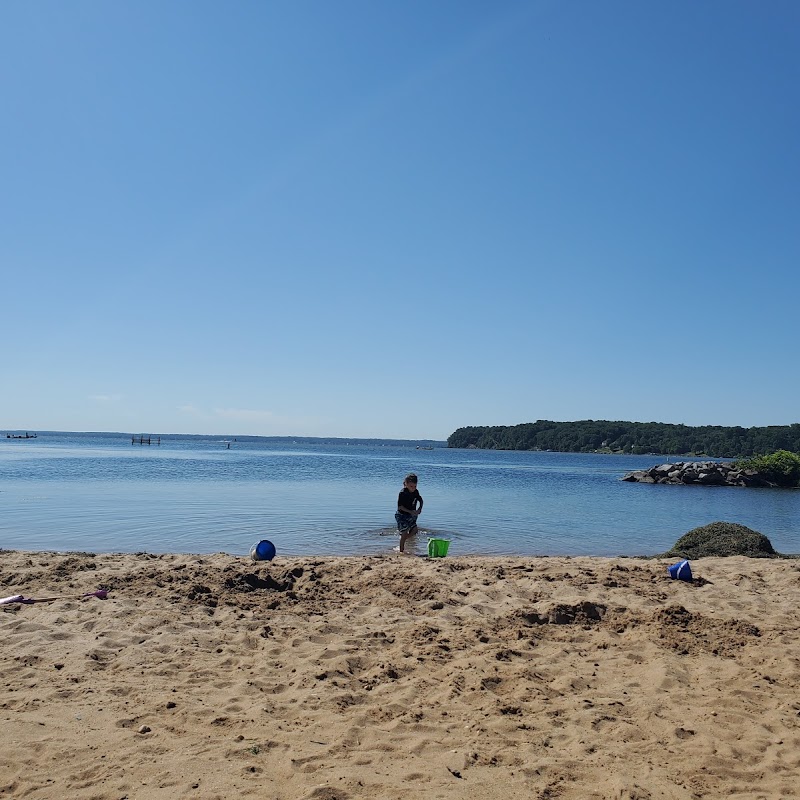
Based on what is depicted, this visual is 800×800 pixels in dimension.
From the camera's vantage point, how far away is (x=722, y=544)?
1340cm

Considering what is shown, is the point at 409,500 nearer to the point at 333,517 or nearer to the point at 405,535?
the point at 405,535

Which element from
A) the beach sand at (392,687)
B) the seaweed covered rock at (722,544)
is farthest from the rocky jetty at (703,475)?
the beach sand at (392,687)

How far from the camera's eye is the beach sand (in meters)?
4.28

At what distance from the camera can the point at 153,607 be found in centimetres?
781

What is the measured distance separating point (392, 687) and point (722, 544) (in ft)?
33.6

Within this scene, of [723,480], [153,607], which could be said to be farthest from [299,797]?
[723,480]

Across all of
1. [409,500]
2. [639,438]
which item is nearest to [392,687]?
[409,500]

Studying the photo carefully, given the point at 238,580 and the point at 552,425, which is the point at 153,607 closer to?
the point at 238,580

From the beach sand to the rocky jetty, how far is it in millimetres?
39101

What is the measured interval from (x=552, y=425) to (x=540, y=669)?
18640cm

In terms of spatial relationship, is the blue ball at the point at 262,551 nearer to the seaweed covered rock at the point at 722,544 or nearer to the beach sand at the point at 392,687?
the beach sand at the point at 392,687

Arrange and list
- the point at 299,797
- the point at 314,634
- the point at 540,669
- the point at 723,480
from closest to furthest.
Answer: the point at 299,797 < the point at 540,669 < the point at 314,634 < the point at 723,480

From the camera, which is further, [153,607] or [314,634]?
[153,607]

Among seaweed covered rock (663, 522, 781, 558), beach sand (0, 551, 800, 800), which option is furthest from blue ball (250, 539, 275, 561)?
seaweed covered rock (663, 522, 781, 558)
